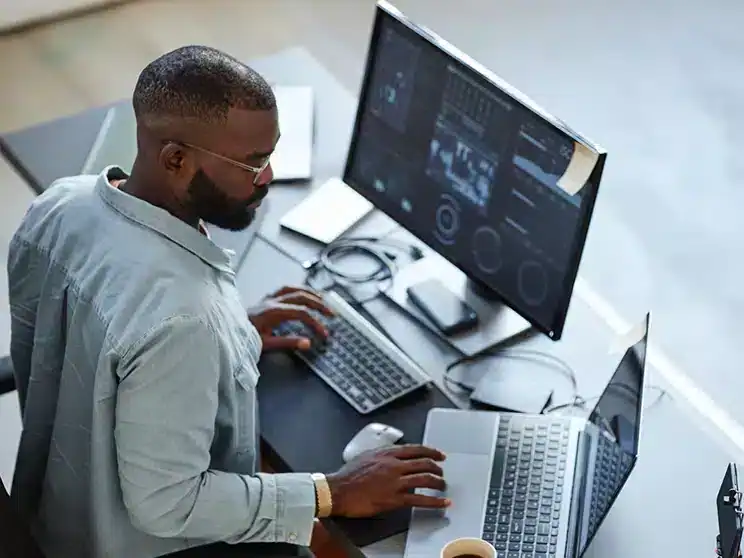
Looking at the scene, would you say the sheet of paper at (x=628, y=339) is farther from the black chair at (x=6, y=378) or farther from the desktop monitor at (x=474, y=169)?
the black chair at (x=6, y=378)

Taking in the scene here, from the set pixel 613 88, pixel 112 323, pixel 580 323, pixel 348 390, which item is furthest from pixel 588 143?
pixel 613 88

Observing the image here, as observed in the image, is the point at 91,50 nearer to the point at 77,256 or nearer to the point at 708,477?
the point at 77,256

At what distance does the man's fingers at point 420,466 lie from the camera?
1934 millimetres

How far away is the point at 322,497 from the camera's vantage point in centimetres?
190

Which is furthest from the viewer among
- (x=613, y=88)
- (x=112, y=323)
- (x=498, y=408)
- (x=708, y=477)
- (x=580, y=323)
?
(x=613, y=88)

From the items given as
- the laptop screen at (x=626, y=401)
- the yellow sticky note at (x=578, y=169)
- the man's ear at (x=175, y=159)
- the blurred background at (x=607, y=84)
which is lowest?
the laptop screen at (x=626, y=401)

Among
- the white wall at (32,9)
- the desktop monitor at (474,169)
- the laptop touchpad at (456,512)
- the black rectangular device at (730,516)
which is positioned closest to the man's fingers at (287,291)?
the desktop monitor at (474,169)

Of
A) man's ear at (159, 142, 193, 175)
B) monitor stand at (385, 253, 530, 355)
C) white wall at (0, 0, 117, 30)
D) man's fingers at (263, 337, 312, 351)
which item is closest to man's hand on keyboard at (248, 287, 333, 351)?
man's fingers at (263, 337, 312, 351)

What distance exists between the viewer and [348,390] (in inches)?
84.6

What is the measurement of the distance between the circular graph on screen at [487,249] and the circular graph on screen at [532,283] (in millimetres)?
57

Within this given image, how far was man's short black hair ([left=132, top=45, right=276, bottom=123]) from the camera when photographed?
178 cm

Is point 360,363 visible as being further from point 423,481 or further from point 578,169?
point 578,169

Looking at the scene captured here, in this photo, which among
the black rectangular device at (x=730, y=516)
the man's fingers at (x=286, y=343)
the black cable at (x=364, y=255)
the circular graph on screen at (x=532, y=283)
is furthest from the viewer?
the black cable at (x=364, y=255)

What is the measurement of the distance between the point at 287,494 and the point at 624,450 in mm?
512
